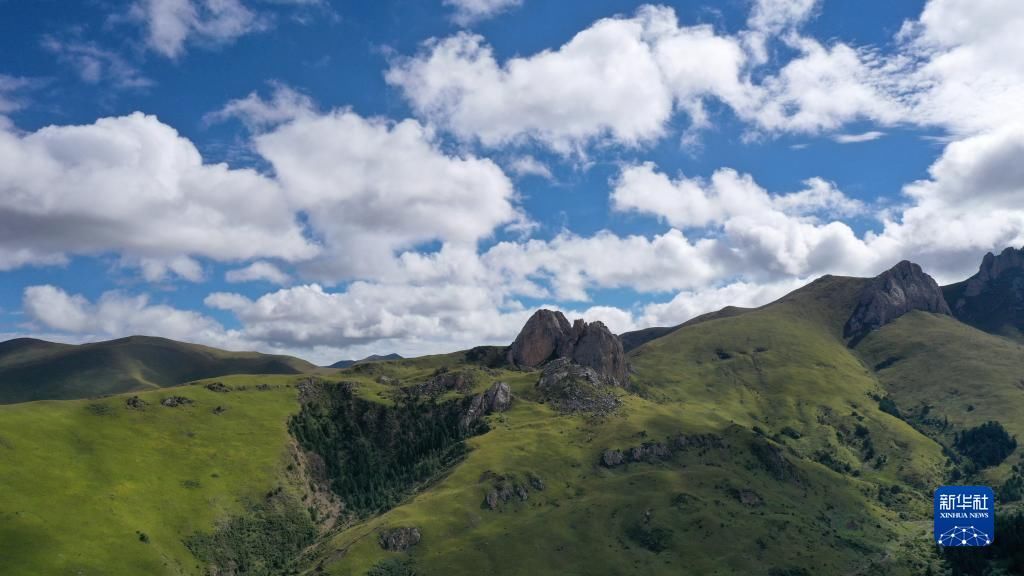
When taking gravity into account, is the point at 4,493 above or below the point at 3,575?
above

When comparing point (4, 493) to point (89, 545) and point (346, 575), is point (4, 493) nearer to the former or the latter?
point (89, 545)

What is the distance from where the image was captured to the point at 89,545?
631ft

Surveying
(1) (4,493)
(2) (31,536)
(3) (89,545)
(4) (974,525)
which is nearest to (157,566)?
(3) (89,545)

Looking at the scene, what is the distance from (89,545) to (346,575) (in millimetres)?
73086

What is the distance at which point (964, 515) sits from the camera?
61844 mm

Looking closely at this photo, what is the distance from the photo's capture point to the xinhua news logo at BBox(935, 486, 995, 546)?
61.0 m

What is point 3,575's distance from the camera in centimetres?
16788

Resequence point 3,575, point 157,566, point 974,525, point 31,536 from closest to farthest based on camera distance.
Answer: point 974,525 → point 3,575 → point 31,536 → point 157,566

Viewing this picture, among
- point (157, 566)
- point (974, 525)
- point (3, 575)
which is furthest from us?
point (157, 566)

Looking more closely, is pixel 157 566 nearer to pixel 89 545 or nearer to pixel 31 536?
pixel 89 545

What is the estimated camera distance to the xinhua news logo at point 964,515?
200 feet

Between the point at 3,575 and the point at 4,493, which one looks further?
the point at 4,493

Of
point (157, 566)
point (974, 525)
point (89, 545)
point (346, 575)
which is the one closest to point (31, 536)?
point (89, 545)

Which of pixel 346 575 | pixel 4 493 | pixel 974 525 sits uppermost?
pixel 974 525
